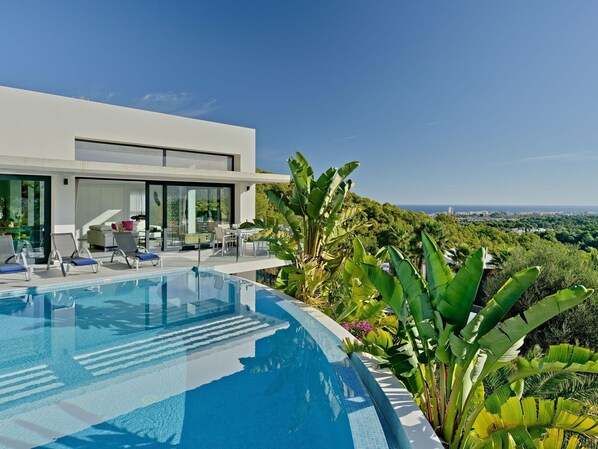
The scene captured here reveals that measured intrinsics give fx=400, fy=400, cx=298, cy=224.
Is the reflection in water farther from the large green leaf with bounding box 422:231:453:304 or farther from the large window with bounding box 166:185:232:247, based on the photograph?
the large window with bounding box 166:185:232:247

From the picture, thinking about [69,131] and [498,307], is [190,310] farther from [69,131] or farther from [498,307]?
[69,131]

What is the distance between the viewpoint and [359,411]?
543cm

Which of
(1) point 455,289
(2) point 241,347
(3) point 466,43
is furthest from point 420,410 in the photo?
(3) point 466,43

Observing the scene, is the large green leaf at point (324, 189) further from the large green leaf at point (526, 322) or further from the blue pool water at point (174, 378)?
the large green leaf at point (526, 322)

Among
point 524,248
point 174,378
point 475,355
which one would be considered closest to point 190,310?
point 174,378

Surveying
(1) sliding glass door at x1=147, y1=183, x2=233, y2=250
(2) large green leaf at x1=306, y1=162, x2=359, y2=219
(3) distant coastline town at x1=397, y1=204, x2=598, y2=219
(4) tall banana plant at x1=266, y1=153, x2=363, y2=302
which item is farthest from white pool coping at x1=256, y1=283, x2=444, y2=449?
(3) distant coastline town at x1=397, y1=204, x2=598, y2=219

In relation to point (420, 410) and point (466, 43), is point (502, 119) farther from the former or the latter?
point (420, 410)

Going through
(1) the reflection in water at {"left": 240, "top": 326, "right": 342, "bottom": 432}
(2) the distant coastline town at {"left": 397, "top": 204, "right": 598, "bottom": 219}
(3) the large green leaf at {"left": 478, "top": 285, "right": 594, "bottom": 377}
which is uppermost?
(2) the distant coastline town at {"left": 397, "top": 204, "right": 598, "bottom": 219}

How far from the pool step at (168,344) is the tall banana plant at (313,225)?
1.63m

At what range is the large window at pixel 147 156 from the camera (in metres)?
16.1

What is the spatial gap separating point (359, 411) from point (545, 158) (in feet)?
277

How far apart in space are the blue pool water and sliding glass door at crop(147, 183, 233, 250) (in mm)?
7820

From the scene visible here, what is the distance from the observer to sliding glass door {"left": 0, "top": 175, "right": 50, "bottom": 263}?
13.9 m

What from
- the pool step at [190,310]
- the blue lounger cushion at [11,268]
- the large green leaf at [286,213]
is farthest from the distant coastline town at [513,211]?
the blue lounger cushion at [11,268]
